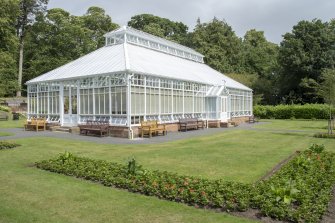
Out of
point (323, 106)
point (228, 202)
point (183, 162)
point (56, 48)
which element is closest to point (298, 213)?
point (228, 202)

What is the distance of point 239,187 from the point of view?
7.71 m

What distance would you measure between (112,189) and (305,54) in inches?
1731

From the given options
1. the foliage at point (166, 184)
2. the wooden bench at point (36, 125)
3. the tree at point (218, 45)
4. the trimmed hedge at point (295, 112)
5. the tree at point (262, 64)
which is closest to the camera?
the foliage at point (166, 184)

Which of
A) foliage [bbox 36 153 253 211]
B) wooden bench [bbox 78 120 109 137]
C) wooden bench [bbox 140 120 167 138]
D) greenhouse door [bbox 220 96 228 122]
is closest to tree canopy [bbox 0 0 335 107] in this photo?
greenhouse door [bbox 220 96 228 122]

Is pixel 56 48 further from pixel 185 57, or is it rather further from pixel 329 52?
pixel 329 52

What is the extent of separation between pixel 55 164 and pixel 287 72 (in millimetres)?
44372

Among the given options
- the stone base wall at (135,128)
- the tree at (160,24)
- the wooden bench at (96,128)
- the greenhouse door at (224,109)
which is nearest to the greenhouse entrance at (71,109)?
the stone base wall at (135,128)

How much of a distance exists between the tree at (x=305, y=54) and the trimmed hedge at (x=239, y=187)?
38422 mm

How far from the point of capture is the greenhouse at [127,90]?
21125 millimetres

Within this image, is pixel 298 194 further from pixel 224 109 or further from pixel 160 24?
pixel 160 24

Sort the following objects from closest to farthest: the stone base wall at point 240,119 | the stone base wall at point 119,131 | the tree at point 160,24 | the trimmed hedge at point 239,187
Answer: the trimmed hedge at point 239,187 < the stone base wall at point 119,131 < the stone base wall at point 240,119 < the tree at point 160,24

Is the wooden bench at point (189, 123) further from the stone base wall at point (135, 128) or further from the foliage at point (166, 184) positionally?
the foliage at point (166, 184)

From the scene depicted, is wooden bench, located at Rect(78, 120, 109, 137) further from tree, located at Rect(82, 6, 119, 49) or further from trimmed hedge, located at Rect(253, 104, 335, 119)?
tree, located at Rect(82, 6, 119, 49)

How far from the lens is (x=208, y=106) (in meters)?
30.1
